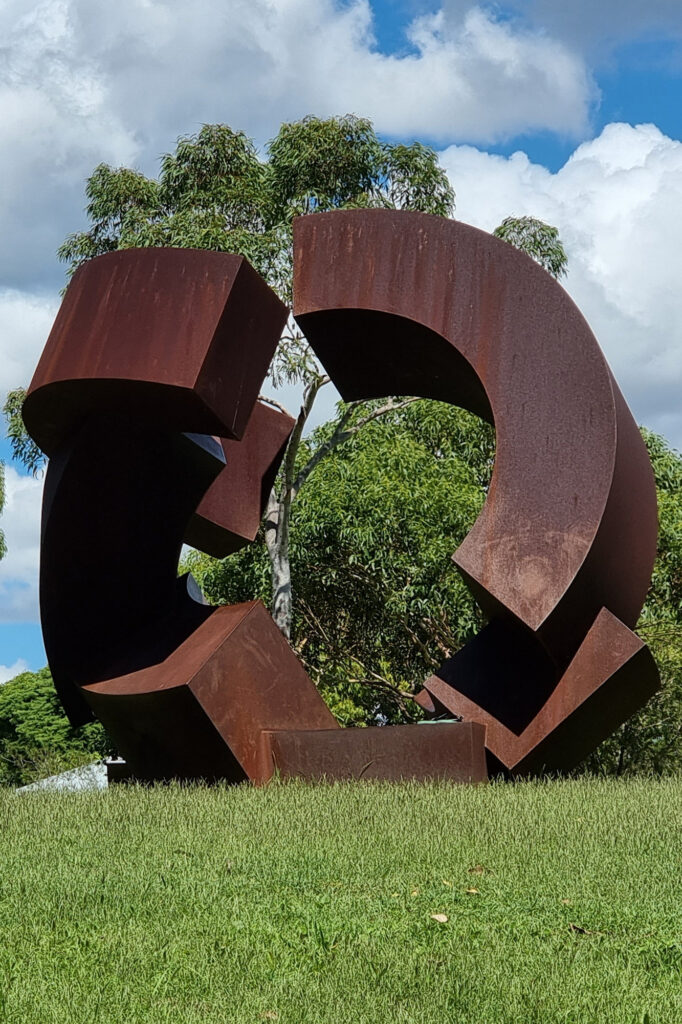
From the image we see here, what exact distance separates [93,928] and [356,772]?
5.19 m

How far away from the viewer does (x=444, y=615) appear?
21.0 metres

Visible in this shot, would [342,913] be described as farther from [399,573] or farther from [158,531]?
[399,573]

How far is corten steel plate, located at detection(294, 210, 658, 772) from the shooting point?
9992 millimetres

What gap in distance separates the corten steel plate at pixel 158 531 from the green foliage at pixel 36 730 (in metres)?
21.0

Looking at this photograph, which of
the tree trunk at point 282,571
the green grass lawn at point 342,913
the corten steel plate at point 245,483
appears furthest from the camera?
the tree trunk at point 282,571

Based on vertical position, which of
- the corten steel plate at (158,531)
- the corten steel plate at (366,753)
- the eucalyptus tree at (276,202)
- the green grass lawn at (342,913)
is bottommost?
the green grass lawn at (342,913)

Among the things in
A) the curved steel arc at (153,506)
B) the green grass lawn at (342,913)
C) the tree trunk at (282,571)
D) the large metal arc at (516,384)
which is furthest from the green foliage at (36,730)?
the green grass lawn at (342,913)

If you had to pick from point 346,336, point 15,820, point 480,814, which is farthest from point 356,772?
point 346,336

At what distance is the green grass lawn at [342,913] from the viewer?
4.26 m

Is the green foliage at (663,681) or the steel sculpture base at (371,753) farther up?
the green foliage at (663,681)

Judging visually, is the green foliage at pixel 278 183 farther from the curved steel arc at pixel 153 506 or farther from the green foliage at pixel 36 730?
the green foliage at pixel 36 730

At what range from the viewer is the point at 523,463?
10219mm

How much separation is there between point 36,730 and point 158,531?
24.2 m

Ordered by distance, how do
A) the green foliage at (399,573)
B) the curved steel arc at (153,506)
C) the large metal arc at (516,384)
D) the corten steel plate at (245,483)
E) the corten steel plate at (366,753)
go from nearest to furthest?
the large metal arc at (516,384), the curved steel arc at (153,506), the corten steel plate at (366,753), the corten steel plate at (245,483), the green foliage at (399,573)
